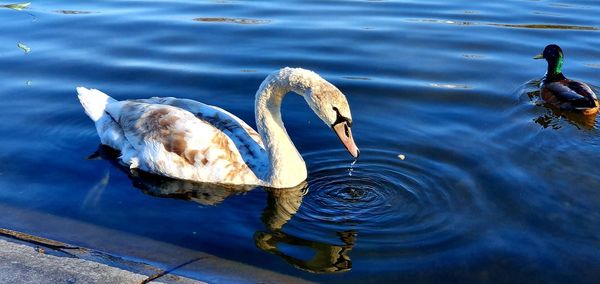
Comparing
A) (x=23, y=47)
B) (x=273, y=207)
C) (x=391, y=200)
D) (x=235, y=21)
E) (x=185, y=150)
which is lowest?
(x=273, y=207)

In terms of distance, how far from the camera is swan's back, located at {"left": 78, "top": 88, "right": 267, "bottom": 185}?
8172mm

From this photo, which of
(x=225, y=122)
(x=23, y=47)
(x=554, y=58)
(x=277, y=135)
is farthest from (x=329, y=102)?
(x=23, y=47)

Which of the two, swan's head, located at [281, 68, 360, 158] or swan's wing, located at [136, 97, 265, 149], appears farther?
swan's wing, located at [136, 97, 265, 149]

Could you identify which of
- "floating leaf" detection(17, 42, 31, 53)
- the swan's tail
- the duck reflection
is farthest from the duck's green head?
"floating leaf" detection(17, 42, 31, 53)

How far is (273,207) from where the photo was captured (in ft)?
25.2

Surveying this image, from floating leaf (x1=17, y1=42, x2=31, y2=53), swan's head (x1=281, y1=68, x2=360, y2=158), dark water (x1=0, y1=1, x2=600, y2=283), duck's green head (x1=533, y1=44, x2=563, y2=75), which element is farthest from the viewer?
floating leaf (x1=17, y1=42, x2=31, y2=53)

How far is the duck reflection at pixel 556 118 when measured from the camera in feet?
33.5

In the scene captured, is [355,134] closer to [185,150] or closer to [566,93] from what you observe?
[185,150]

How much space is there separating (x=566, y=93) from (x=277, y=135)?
4.76 meters

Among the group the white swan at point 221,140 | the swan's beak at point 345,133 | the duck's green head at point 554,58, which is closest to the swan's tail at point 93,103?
the white swan at point 221,140

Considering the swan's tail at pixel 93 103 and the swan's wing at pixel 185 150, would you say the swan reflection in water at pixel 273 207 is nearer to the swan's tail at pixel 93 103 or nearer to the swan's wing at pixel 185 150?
the swan's wing at pixel 185 150

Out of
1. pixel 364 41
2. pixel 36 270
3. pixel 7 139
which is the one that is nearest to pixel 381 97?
pixel 364 41

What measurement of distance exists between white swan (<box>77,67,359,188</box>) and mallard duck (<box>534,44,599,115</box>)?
450cm

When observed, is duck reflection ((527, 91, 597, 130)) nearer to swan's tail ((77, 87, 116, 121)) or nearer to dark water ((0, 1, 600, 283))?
dark water ((0, 1, 600, 283))
